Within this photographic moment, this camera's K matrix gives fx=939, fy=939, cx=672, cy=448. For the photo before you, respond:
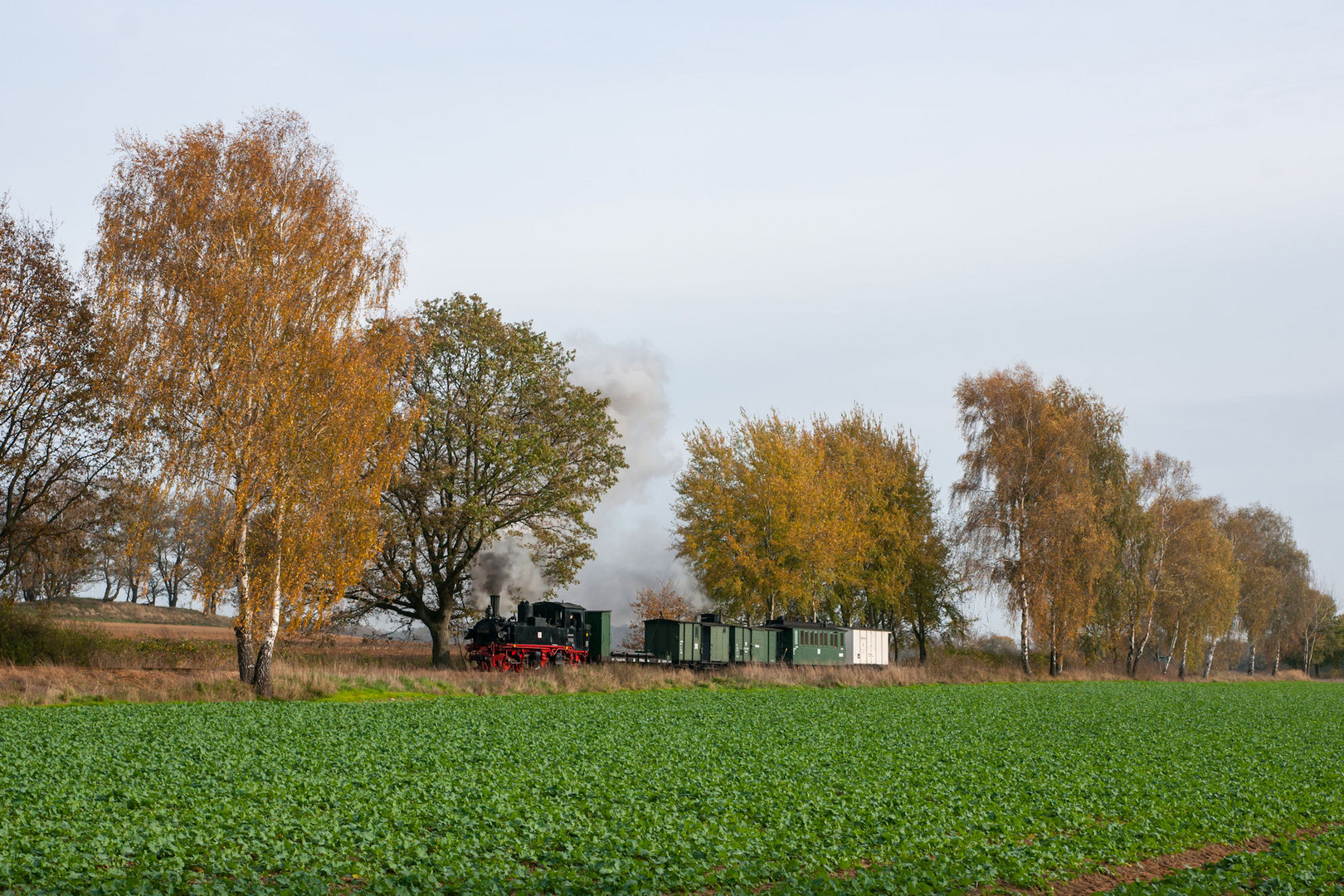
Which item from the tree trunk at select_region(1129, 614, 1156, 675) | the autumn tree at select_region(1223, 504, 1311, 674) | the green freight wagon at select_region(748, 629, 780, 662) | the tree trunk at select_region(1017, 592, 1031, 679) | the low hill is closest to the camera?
the green freight wagon at select_region(748, 629, 780, 662)

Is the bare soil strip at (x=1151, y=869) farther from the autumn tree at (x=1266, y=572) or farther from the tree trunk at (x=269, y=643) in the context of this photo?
the autumn tree at (x=1266, y=572)

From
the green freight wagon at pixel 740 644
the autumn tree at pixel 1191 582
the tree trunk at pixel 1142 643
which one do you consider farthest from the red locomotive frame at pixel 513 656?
the tree trunk at pixel 1142 643

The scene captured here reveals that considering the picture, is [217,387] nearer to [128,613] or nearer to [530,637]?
[530,637]

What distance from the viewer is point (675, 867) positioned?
10.1 meters

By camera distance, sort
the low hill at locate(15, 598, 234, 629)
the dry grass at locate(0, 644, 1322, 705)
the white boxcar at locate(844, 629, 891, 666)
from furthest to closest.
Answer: the low hill at locate(15, 598, 234, 629) → the white boxcar at locate(844, 629, 891, 666) → the dry grass at locate(0, 644, 1322, 705)

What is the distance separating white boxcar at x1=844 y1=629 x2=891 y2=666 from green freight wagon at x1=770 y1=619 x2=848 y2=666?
824mm

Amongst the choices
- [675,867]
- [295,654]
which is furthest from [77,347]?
[675,867]

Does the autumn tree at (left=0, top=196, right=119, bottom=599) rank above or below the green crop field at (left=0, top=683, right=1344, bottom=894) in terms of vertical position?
above

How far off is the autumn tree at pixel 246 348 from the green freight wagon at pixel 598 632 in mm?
17500

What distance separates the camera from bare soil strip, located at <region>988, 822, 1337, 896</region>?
10.6 meters

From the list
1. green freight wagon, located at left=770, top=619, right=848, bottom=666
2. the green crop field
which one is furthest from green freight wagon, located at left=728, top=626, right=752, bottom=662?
the green crop field

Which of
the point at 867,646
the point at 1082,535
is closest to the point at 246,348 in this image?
the point at 867,646

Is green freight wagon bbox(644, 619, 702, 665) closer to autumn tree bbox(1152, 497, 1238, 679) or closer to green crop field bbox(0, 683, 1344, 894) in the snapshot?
green crop field bbox(0, 683, 1344, 894)

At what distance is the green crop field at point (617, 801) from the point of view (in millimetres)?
9938
